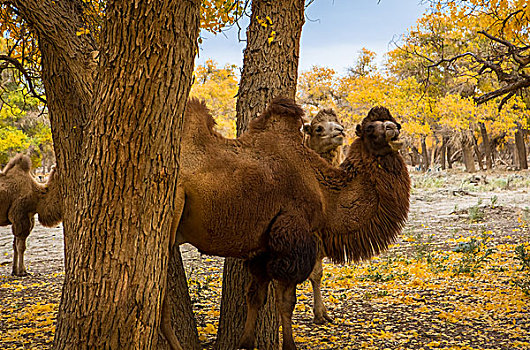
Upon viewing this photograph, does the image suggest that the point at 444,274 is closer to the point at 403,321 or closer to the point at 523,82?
the point at 403,321

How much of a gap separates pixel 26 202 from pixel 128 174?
855 centimetres

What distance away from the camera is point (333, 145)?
5805 mm

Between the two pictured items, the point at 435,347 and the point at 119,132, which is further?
the point at 435,347

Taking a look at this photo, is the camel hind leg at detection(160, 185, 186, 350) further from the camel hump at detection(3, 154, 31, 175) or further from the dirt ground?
the camel hump at detection(3, 154, 31, 175)

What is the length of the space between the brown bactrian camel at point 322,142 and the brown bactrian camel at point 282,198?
106cm

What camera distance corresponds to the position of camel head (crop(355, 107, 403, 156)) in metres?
4.52

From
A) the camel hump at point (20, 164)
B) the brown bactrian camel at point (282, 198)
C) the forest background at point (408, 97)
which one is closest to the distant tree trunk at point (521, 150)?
the forest background at point (408, 97)

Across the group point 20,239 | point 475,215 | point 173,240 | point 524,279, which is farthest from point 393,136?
point 475,215

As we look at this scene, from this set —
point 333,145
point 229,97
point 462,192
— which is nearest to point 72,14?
point 333,145

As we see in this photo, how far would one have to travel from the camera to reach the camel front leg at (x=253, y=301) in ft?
14.5

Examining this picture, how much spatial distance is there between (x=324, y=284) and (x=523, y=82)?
433cm

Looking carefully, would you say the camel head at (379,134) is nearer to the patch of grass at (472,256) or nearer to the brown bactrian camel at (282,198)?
the brown bactrian camel at (282,198)

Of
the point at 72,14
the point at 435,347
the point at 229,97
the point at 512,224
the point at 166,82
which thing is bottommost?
the point at 435,347

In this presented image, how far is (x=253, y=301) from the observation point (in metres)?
4.50
